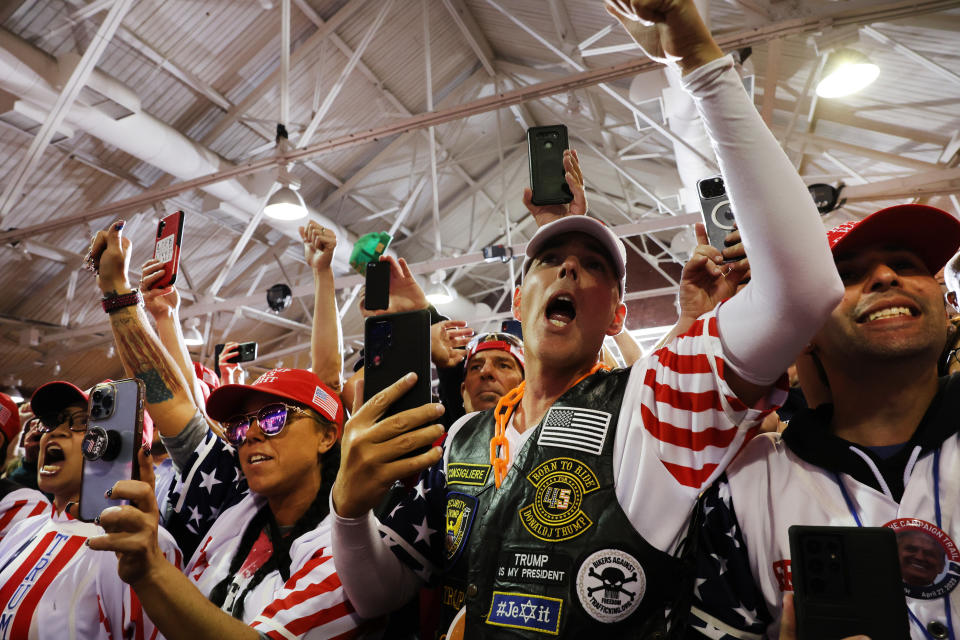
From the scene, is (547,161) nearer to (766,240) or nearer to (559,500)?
(766,240)

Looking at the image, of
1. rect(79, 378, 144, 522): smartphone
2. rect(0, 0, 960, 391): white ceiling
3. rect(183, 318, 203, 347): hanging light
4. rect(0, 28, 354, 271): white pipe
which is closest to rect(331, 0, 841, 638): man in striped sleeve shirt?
rect(79, 378, 144, 522): smartphone

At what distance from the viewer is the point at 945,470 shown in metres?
1.12

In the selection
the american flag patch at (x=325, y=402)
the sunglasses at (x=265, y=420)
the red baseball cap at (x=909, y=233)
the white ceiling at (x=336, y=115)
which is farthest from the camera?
the white ceiling at (x=336, y=115)

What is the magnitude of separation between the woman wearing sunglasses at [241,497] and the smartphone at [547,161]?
1.05 metres

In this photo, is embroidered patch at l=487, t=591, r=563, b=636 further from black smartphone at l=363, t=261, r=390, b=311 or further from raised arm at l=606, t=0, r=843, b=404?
black smartphone at l=363, t=261, r=390, b=311

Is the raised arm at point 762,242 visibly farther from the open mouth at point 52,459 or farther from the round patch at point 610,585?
the open mouth at point 52,459

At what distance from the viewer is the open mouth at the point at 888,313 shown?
1.25 metres

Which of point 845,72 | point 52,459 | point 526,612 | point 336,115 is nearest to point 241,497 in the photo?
point 52,459

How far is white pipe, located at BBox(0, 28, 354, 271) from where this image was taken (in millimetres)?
5984

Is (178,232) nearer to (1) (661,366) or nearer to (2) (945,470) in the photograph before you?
(1) (661,366)

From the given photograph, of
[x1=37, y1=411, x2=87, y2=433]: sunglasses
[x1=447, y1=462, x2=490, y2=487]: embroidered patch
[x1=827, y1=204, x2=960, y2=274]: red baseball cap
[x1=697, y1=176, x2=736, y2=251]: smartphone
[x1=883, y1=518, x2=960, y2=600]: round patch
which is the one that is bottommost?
[x1=883, y1=518, x2=960, y2=600]: round patch

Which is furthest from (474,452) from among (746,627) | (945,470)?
(945,470)

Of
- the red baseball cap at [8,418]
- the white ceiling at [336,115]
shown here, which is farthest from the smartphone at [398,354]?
the white ceiling at [336,115]

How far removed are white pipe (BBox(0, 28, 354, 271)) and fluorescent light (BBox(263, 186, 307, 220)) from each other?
1303 millimetres
